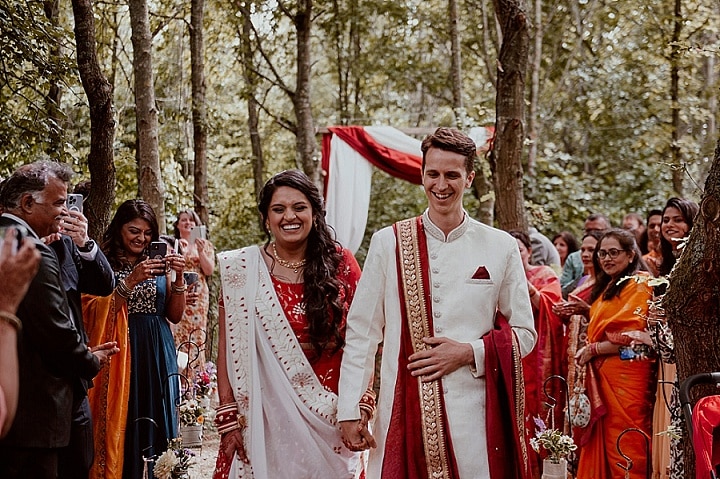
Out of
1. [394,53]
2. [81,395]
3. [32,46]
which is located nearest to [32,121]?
[32,46]

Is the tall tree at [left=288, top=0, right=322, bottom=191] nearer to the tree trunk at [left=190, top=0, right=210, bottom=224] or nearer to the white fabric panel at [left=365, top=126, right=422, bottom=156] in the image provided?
the white fabric panel at [left=365, top=126, right=422, bottom=156]

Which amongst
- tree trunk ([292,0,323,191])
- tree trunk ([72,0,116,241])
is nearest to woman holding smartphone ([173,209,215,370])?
tree trunk ([72,0,116,241])

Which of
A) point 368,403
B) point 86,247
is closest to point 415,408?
point 368,403

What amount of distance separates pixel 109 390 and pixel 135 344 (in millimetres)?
326

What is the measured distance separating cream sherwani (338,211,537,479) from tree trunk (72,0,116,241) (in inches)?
95.4

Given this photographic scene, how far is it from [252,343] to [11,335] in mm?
1459

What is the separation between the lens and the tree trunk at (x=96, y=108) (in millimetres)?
5176

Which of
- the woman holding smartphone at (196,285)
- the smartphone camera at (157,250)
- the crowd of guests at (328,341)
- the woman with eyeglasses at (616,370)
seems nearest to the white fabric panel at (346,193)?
the woman holding smartphone at (196,285)

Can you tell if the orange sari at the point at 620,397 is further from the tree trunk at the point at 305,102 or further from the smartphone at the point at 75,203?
the tree trunk at the point at 305,102

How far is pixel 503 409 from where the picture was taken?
3.33 metres

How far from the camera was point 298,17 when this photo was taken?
36.4ft

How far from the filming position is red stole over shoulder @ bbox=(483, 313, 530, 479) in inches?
129

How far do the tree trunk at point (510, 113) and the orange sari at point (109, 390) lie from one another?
9.88 ft

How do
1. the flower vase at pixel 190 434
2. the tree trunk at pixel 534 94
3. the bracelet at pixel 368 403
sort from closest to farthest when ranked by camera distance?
the bracelet at pixel 368 403, the flower vase at pixel 190 434, the tree trunk at pixel 534 94
